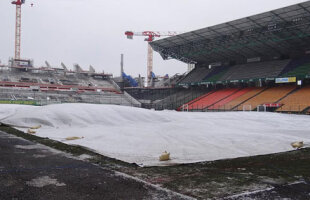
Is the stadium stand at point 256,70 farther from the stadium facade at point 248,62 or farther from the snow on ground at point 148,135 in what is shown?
the snow on ground at point 148,135

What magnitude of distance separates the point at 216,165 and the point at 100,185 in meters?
3.05

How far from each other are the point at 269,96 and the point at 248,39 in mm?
→ 8607

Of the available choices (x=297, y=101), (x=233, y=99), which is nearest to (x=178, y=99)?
(x=233, y=99)

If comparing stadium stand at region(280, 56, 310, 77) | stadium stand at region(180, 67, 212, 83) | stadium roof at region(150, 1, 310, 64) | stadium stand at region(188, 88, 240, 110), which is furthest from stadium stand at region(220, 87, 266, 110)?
stadium stand at region(180, 67, 212, 83)

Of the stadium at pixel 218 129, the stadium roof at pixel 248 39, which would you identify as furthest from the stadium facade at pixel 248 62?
the stadium at pixel 218 129

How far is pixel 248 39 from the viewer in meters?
37.8

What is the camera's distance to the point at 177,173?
5.60 m

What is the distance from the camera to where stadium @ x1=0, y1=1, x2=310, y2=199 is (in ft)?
16.9

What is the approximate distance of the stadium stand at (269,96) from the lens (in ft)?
111

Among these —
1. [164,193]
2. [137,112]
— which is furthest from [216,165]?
[137,112]

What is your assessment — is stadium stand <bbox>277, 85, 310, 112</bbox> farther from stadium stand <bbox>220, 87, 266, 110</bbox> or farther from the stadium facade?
stadium stand <bbox>220, 87, 266, 110</bbox>

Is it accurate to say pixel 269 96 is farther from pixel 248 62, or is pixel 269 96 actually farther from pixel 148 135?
pixel 148 135

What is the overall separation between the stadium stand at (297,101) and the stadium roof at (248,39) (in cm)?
708

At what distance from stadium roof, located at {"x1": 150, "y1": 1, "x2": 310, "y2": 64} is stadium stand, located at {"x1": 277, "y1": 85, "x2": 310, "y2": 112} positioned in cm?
708
